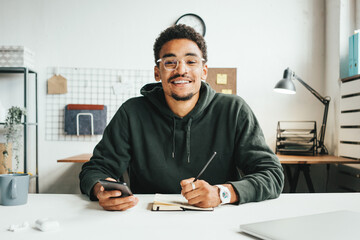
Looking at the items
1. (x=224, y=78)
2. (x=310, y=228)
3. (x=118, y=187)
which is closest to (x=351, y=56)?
(x=224, y=78)

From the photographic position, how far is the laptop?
21.7 inches

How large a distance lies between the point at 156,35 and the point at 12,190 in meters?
2.17

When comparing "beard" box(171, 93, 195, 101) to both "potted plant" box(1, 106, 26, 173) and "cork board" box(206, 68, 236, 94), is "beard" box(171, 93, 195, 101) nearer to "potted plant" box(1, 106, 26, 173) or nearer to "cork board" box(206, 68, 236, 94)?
"cork board" box(206, 68, 236, 94)

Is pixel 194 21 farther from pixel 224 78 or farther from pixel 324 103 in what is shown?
pixel 324 103

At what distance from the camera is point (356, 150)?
2137 mm

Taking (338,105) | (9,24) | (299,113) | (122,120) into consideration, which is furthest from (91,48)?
(338,105)

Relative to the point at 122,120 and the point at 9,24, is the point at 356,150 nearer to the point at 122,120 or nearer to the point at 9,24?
the point at 122,120

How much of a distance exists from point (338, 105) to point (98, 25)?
7.87 ft

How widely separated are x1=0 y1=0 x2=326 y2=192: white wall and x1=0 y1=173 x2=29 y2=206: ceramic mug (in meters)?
1.87

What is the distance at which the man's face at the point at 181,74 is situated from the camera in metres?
1.25

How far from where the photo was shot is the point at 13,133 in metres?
2.53

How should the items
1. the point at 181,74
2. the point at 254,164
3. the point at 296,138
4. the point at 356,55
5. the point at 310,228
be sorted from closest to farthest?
the point at 310,228 → the point at 254,164 → the point at 181,74 → the point at 356,55 → the point at 296,138

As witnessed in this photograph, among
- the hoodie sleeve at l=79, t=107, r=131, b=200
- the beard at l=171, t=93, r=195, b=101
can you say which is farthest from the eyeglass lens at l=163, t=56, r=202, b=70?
the hoodie sleeve at l=79, t=107, r=131, b=200

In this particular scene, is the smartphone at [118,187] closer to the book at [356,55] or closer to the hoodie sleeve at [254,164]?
the hoodie sleeve at [254,164]
